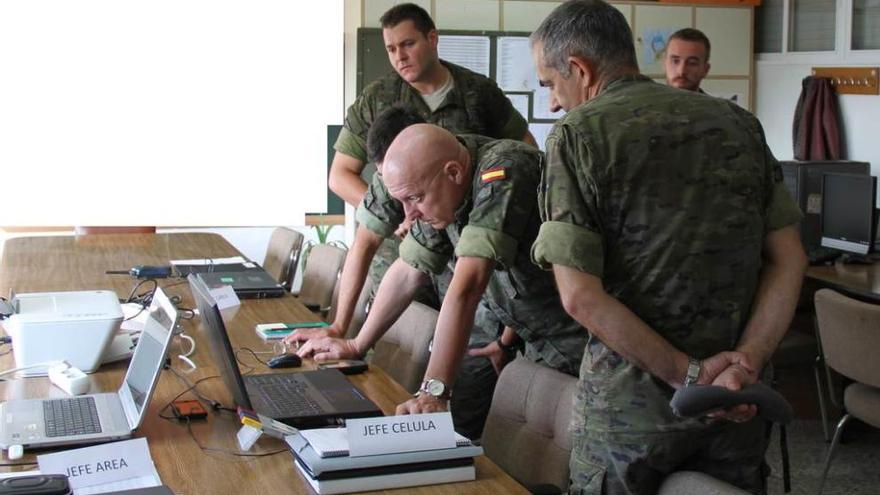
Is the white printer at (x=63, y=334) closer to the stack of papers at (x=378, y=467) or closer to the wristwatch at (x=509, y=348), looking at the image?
the stack of papers at (x=378, y=467)

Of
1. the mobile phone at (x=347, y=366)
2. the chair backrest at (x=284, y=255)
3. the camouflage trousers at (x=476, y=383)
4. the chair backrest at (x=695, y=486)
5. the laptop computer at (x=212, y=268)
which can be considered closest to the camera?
the chair backrest at (x=695, y=486)

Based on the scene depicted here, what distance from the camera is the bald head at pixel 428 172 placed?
251 centimetres

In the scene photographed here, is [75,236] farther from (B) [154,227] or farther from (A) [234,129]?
(A) [234,129]

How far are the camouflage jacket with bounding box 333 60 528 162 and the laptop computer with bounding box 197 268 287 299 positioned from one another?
656mm

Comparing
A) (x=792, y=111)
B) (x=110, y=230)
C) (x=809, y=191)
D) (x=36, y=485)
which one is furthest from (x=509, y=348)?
(x=792, y=111)

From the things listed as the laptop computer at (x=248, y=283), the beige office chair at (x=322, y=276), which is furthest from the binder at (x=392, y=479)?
the beige office chair at (x=322, y=276)

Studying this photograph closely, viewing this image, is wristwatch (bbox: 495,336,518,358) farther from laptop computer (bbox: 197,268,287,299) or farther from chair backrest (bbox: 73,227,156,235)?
chair backrest (bbox: 73,227,156,235)

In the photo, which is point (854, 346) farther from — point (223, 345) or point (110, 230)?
point (110, 230)

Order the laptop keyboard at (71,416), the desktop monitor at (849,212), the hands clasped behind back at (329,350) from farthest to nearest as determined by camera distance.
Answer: the desktop monitor at (849,212) < the hands clasped behind back at (329,350) < the laptop keyboard at (71,416)

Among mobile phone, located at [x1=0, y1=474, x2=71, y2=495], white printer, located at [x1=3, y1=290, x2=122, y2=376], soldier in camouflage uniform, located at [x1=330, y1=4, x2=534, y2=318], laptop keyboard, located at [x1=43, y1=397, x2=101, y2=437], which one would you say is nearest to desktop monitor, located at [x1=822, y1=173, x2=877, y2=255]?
soldier in camouflage uniform, located at [x1=330, y1=4, x2=534, y2=318]

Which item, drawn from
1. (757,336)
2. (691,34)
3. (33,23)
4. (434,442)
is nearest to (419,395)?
(434,442)

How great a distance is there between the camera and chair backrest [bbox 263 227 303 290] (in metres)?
4.81

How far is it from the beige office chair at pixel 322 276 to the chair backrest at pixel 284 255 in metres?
0.13

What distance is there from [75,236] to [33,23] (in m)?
1.46
